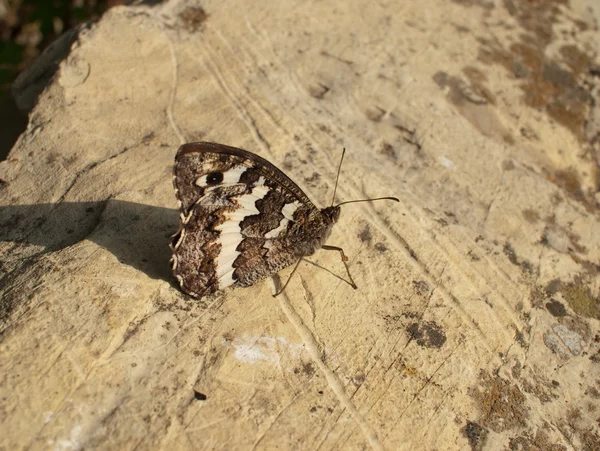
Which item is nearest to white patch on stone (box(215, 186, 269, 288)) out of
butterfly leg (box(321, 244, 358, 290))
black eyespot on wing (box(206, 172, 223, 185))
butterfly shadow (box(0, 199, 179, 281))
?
black eyespot on wing (box(206, 172, 223, 185))

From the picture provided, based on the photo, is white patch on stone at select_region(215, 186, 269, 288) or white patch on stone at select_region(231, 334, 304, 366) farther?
white patch on stone at select_region(215, 186, 269, 288)

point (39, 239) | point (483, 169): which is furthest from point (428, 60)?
point (39, 239)

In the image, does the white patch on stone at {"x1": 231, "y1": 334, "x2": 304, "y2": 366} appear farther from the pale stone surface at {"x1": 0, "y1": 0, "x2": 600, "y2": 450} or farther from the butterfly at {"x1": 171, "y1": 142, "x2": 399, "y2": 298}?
the butterfly at {"x1": 171, "y1": 142, "x2": 399, "y2": 298}

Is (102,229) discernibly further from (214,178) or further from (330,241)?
(330,241)

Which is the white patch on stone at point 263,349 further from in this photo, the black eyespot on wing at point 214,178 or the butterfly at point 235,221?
the black eyespot on wing at point 214,178

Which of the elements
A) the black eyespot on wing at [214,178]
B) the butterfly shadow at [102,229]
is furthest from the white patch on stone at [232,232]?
the butterfly shadow at [102,229]

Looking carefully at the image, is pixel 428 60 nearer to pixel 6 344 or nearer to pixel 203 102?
pixel 203 102
